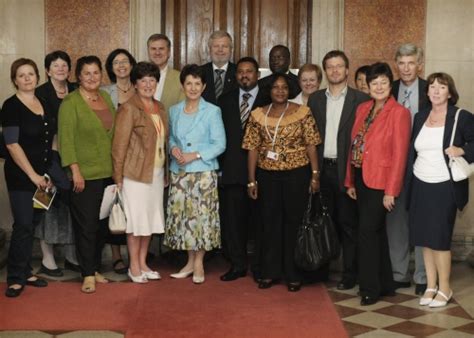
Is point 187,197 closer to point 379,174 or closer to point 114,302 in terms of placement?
point 114,302

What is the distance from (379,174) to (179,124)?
152 cm

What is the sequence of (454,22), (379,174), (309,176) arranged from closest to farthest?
(379,174), (309,176), (454,22)

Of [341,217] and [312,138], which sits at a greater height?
[312,138]

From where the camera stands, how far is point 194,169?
634 cm

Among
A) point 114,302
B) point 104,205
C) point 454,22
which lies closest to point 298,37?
point 454,22

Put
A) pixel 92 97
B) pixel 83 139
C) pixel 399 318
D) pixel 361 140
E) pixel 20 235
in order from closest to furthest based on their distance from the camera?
pixel 399 318 < pixel 361 140 < pixel 20 235 < pixel 83 139 < pixel 92 97

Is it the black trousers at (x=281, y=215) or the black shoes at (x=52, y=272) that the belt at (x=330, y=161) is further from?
the black shoes at (x=52, y=272)

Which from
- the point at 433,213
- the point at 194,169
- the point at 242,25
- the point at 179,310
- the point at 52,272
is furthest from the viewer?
the point at 242,25

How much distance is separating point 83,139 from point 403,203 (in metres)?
2.32

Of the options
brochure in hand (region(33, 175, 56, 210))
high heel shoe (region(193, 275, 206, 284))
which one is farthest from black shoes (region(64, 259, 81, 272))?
high heel shoe (region(193, 275, 206, 284))

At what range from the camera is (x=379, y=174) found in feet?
19.0

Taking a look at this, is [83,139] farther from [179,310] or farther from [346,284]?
[346,284]

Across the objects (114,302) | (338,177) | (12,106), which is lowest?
(114,302)

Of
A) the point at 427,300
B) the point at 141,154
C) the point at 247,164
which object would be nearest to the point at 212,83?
the point at 247,164
